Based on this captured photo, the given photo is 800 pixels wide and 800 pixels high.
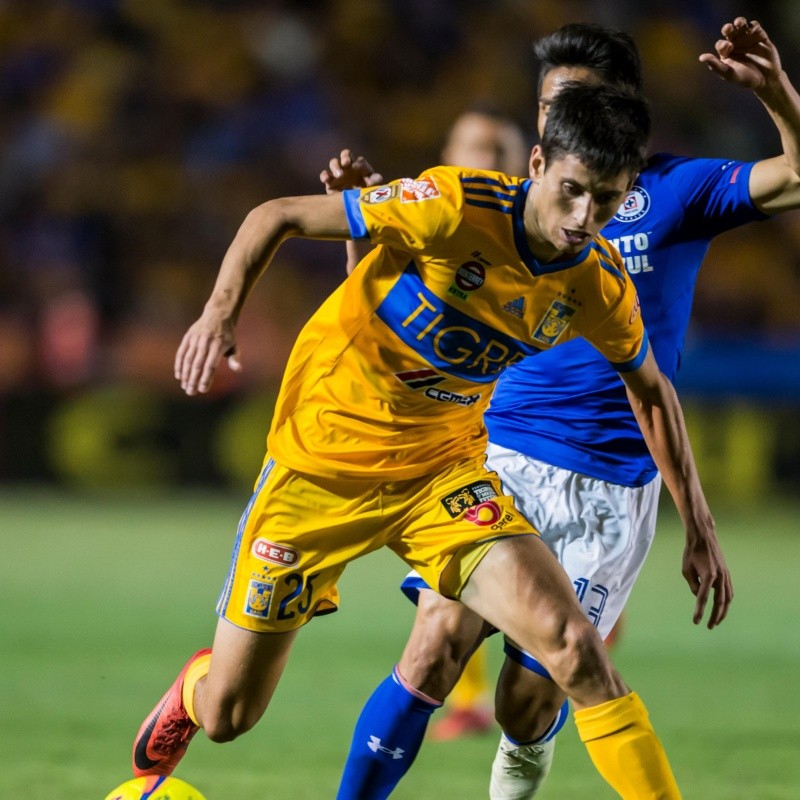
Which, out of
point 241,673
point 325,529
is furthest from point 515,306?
point 241,673

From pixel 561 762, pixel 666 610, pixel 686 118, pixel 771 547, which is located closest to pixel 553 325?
pixel 561 762

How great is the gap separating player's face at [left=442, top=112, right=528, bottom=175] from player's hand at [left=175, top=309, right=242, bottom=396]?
229 cm

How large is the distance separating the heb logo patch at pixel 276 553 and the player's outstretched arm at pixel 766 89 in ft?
5.51

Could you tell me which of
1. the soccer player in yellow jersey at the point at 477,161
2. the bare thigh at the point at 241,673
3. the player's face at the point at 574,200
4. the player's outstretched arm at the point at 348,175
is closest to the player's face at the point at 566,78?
the player's outstretched arm at the point at 348,175

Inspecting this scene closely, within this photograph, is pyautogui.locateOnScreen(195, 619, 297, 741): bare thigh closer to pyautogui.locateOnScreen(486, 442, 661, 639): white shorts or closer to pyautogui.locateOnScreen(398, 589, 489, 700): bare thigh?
pyautogui.locateOnScreen(398, 589, 489, 700): bare thigh

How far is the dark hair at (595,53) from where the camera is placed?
4.29 m

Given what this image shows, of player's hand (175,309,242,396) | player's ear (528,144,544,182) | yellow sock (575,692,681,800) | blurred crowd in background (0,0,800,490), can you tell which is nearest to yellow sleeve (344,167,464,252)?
player's ear (528,144,544,182)

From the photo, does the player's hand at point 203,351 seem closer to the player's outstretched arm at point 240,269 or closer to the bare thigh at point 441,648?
the player's outstretched arm at point 240,269

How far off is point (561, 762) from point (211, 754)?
1248 millimetres

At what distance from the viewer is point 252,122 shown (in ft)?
45.5

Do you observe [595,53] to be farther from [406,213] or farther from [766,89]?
[406,213]

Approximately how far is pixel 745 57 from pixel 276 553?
1.84 metres

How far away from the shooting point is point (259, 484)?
396cm

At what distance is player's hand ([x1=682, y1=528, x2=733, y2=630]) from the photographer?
3.81 m
